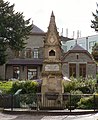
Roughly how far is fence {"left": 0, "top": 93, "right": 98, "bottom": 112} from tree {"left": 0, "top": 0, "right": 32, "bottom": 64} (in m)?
26.0

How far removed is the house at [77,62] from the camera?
57531 millimetres

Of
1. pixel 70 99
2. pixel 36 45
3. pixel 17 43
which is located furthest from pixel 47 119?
pixel 36 45

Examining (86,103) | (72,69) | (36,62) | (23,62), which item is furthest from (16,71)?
(86,103)

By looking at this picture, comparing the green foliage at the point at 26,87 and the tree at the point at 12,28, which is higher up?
the tree at the point at 12,28

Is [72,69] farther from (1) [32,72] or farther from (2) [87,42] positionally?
(2) [87,42]

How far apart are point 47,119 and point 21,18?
33.7m

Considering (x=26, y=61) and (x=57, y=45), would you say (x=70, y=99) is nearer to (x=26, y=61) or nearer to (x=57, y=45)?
(x=57, y=45)

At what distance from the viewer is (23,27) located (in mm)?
51375

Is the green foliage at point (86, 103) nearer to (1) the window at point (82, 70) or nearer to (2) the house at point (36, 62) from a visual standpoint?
(2) the house at point (36, 62)

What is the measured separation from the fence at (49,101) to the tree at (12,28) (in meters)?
26.0

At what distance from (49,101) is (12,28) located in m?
29.0

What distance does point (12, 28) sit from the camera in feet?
168

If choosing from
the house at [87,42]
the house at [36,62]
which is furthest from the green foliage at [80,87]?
the house at [87,42]

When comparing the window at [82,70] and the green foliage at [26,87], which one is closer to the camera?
the green foliage at [26,87]
